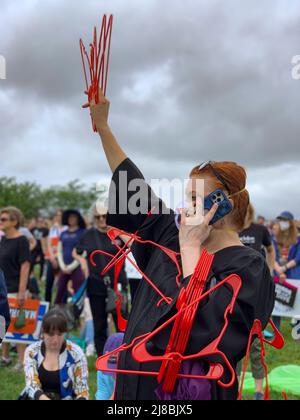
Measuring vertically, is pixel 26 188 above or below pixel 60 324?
above

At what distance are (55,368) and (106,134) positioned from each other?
2.66 metres

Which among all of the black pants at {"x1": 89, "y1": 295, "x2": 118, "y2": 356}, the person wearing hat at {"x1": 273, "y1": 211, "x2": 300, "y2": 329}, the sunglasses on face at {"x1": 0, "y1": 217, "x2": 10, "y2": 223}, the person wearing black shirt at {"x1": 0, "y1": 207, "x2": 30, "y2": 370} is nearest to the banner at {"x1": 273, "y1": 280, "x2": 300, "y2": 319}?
the person wearing hat at {"x1": 273, "y1": 211, "x2": 300, "y2": 329}

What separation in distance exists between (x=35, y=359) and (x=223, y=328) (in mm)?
2969

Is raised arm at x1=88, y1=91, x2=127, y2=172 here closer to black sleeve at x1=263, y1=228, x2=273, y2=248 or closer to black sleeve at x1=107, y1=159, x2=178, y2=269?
black sleeve at x1=107, y1=159, x2=178, y2=269

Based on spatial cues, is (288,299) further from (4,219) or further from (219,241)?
(219,241)

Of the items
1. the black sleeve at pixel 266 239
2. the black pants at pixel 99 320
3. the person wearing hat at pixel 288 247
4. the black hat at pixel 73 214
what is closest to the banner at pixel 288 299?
the person wearing hat at pixel 288 247

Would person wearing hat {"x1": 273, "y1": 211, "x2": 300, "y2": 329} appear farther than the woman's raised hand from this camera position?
Yes

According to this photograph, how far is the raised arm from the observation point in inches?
74.5

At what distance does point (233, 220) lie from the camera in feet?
5.92

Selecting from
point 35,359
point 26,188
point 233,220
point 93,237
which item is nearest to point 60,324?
point 35,359

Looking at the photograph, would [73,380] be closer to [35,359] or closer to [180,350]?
[35,359]

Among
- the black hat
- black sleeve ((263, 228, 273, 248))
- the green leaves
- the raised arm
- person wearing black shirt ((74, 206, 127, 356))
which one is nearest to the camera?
the raised arm

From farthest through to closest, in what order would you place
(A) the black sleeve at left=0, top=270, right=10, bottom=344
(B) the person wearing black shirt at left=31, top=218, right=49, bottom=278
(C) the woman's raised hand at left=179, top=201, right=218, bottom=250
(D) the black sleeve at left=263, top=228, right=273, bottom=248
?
(B) the person wearing black shirt at left=31, top=218, right=49, bottom=278 < (D) the black sleeve at left=263, top=228, right=273, bottom=248 < (A) the black sleeve at left=0, top=270, right=10, bottom=344 < (C) the woman's raised hand at left=179, top=201, right=218, bottom=250

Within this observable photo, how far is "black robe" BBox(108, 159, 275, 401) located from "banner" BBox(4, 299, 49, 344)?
4.47 meters
